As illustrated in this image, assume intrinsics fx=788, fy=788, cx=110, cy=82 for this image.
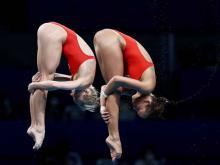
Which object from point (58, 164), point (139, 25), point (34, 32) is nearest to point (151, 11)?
point (139, 25)

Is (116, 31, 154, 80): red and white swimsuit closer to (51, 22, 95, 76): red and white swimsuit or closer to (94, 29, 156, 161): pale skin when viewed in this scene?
(94, 29, 156, 161): pale skin

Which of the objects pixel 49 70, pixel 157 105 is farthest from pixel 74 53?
pixel 157 105

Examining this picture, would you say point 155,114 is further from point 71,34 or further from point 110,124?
point 71,34

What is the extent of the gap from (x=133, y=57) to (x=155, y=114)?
0.69 meters

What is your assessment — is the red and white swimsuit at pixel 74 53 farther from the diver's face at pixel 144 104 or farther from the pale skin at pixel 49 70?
the diver's face at pixel 144 104

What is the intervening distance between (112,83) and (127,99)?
2962mm

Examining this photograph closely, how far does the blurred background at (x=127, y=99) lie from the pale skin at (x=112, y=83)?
8.21 ft

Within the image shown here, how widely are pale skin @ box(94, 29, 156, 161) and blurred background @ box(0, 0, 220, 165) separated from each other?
98.6 inches

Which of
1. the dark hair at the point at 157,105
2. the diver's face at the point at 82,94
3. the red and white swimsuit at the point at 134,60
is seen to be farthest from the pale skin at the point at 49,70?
the dark hair at the point at 157,105

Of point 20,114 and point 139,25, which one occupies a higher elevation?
point 139,25

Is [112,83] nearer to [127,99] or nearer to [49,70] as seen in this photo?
[49,70]

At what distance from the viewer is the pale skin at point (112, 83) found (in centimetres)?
821

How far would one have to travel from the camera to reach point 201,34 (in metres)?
12.9

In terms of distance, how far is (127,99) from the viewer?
36.2 ft
